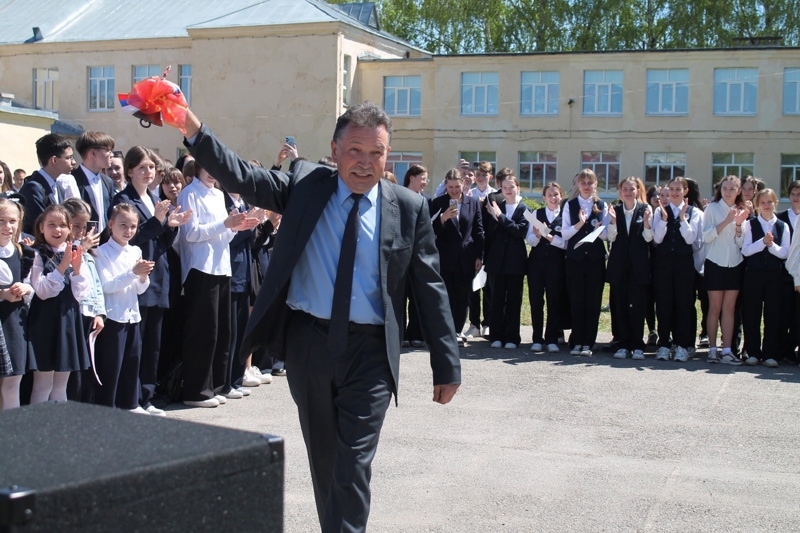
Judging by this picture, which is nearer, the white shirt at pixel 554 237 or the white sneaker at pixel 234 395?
the white sneaker at pixel 234 395

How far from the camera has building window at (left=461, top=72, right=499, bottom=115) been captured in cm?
4062

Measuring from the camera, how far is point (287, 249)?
4004 mm

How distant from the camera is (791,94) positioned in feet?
124

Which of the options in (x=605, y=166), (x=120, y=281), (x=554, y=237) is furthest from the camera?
(x=605, y=166)

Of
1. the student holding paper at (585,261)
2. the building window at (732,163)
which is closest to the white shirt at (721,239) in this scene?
the student holding paper at (585,261)

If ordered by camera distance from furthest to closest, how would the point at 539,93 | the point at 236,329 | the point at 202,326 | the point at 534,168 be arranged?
the point at 534,168 < the point at 539,93 < the point at 236,329 < the point at 202,326

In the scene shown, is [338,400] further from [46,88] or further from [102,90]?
[46,88]

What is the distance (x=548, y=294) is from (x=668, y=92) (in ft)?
99.5

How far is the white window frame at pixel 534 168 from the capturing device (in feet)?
133

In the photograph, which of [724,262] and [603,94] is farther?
[603,94]

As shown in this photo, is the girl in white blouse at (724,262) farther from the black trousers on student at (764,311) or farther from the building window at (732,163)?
the building window at (732,163)

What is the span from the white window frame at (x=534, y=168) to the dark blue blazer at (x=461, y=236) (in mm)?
29364

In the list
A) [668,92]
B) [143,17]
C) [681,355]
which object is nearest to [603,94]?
[668,92]

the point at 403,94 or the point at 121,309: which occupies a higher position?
the point at 403,94
